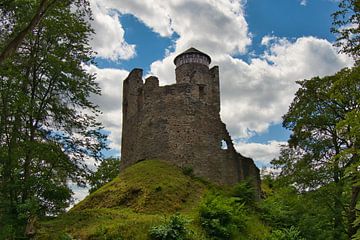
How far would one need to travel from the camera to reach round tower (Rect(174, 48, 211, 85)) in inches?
1121

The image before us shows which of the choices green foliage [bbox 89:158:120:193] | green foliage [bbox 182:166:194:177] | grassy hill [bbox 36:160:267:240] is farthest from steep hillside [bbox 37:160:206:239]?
green foliage [bbox 89:158:120:193]

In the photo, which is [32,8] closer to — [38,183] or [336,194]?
[38,183]

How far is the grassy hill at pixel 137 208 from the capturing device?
15.2 m

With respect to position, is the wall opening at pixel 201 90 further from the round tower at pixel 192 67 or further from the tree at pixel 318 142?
the tree at pixel 318 142

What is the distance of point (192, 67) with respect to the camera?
28.6m

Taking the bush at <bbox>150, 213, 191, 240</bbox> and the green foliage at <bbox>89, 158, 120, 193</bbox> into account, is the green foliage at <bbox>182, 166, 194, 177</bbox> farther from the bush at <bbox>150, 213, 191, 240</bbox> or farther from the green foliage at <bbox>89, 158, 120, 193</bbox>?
the green foliage at <bbox>89, 158, 120, 193</bbox>

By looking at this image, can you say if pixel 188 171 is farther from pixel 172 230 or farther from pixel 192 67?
pixel 172 230

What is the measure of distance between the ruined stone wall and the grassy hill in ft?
4.55

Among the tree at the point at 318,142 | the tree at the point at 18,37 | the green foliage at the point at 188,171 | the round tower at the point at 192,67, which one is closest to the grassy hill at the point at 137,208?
the green foliage at the point at 188,171

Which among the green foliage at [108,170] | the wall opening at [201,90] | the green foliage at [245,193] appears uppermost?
the wall opening at [201,90]

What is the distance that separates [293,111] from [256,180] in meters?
10.0

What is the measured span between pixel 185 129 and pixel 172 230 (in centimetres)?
1228

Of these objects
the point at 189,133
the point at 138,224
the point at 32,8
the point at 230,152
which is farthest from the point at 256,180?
the point at 32,8

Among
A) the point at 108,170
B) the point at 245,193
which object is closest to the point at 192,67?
the point at 245,193
